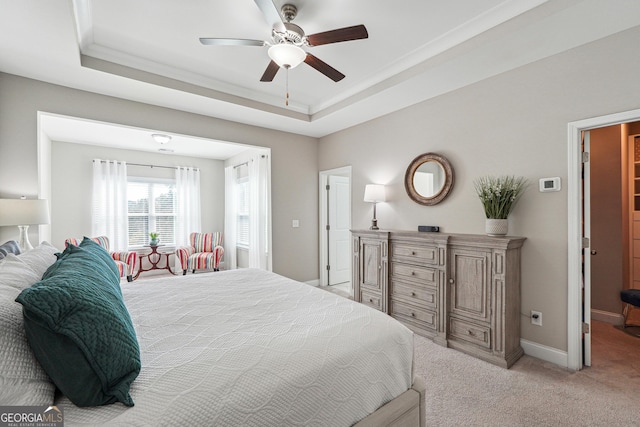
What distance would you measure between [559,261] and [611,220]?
1.71 metres

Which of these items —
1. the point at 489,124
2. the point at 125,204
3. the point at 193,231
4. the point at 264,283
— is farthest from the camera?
the point at 193,231

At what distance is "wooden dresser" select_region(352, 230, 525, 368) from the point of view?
98.2 inches

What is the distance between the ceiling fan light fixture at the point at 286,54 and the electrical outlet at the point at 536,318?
302 cm

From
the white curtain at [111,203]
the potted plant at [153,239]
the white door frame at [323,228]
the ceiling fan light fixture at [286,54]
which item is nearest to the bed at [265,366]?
the ceiling fan light fixture at [286,54]

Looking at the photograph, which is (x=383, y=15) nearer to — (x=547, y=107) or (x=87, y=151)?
(x=547, y=107)

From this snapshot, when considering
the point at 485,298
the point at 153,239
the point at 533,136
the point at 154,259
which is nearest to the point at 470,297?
the point at 485,298

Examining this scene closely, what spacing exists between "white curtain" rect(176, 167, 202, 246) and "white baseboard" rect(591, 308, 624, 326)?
677 cm

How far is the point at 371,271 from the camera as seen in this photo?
12.0ft

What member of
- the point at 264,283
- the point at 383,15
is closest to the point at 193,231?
the point at 264,283

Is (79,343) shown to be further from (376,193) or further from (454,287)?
(376,193)

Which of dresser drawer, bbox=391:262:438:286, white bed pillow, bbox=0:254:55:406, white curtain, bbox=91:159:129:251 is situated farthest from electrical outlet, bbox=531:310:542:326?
white curtain, bbox=91:159:129:251

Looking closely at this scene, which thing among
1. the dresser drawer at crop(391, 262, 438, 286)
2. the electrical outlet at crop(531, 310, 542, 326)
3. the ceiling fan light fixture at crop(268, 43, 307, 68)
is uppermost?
the ceiling fan light fixture at crop(268, 43, 307, 68)

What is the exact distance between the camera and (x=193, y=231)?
631 centimetres

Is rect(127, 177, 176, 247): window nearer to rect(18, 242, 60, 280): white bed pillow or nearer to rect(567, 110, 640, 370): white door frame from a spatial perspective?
rect(18, 242, 60, 280): white bed pillow
